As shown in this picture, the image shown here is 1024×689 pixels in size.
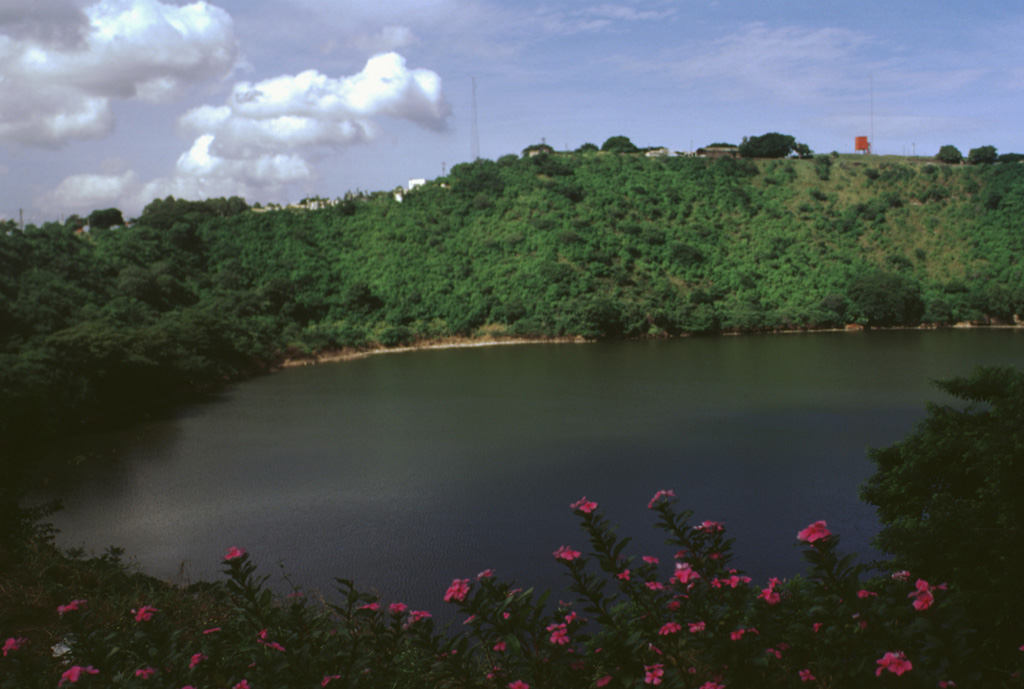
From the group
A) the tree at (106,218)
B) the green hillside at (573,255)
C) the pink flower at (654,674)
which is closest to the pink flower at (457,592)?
the pink flower at (654,674)

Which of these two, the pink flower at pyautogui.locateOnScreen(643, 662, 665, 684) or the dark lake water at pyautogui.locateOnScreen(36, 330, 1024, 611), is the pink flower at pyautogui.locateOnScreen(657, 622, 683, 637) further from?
the dark lake water at pyautogui.locateOnScreen(36, 330, 1024, 611)

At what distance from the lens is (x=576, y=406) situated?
2331 cm

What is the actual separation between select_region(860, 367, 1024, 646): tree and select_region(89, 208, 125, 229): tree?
54089 millimetres

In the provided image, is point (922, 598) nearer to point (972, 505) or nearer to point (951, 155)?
point (972, 505)

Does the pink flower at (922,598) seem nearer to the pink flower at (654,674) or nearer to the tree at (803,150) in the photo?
the pink flower at (654,674)

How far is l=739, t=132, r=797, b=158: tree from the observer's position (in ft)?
209

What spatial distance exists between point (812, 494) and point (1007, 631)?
29.9 ft

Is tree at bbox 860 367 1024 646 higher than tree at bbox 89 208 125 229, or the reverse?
tree at bbox 89 208 125 229

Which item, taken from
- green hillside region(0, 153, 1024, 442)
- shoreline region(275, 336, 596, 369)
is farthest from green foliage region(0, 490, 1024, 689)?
shoreline region(275, 336, 596, 369)

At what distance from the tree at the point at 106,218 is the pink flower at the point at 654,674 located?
55.8 metres

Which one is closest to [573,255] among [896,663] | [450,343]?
[450,343]

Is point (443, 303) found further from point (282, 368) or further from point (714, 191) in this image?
point (714, 191)

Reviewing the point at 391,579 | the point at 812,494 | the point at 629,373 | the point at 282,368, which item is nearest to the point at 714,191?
the point at 629,373

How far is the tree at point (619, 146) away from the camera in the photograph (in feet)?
214
